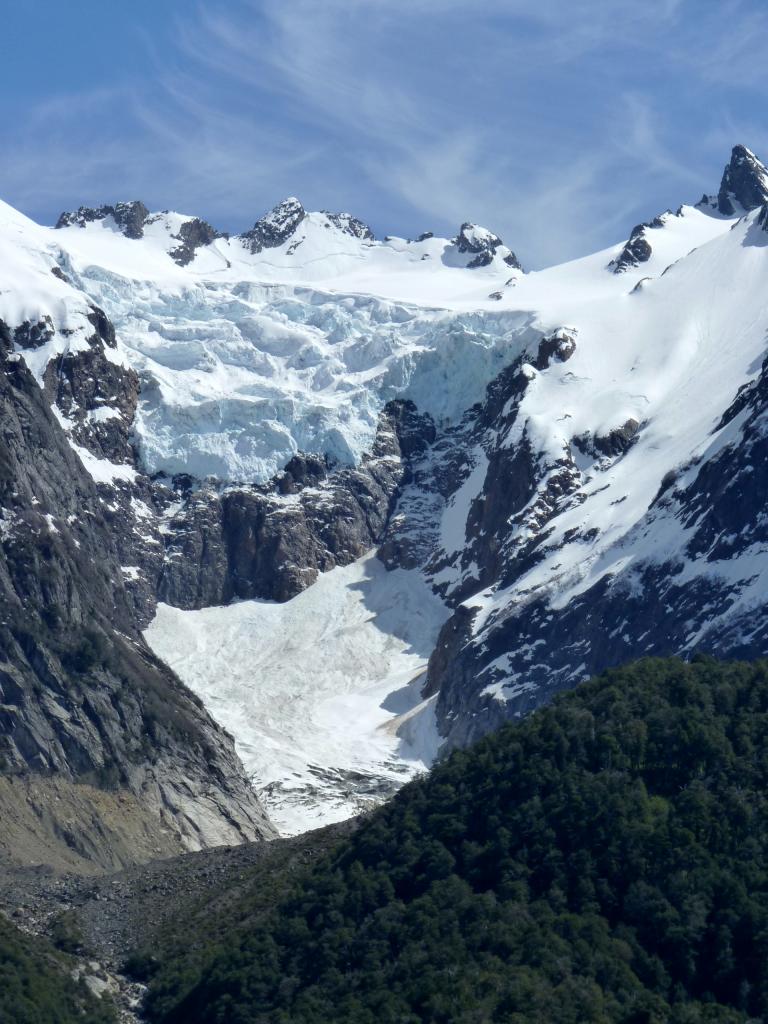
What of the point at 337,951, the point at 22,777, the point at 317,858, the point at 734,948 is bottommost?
the point at 734,948

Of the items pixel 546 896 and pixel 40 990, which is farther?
pixel 546 896

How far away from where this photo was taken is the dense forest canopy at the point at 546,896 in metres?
128

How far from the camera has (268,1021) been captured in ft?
423

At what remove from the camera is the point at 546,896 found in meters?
137

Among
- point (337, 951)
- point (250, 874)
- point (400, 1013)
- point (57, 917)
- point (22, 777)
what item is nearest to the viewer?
point (400, 1013)

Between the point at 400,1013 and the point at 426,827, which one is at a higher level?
the point at 426,827

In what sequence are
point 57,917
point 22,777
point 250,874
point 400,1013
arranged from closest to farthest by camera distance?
point 400,1013 < point 57,917 < point 250,874 < point 22,777

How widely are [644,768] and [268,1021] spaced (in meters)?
30.5

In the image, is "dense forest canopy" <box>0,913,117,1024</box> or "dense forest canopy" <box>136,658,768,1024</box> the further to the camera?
"dense forest canopy" <box>136,658,768,1024</box>

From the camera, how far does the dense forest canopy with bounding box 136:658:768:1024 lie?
12825cm

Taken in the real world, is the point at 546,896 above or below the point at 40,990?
below

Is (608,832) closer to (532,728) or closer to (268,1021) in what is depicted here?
(532,728)

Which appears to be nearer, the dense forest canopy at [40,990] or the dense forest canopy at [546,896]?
the dense forest canopy at [40,990]

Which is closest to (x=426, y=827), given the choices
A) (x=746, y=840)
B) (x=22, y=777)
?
(x=746, y=840)
